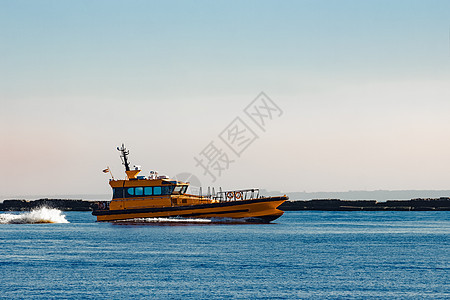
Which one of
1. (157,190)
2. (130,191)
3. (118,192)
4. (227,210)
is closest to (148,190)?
(157,190)

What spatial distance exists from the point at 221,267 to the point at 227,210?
1056 inches

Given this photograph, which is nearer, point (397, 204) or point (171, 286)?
point (171, 286)

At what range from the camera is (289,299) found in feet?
88.9

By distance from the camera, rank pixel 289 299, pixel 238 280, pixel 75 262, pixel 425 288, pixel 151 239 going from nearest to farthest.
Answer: pixel 289 299 < pixel 425 288 < pixel 238 280 < pixel 75 262 < pixel 151 239

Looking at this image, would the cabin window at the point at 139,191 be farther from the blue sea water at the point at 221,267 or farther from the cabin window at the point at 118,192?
the blue sea water at the point at 221,267

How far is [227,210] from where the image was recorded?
6325 cm

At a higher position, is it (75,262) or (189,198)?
(189,198)

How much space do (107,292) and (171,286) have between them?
3051 mm

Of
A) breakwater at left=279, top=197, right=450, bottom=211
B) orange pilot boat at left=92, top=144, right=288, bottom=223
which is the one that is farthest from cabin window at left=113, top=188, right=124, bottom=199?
breakwater at left=279, top=197, right=450, bottom=211

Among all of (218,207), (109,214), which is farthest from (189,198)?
(109,214)

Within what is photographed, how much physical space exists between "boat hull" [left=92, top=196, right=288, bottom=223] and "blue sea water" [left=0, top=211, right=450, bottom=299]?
15.6 feet

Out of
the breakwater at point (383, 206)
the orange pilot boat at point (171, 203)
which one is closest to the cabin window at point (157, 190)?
the orange pilot boat at point (171, 203)

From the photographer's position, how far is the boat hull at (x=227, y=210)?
62.8m

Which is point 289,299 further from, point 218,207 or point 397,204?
point 397,204
